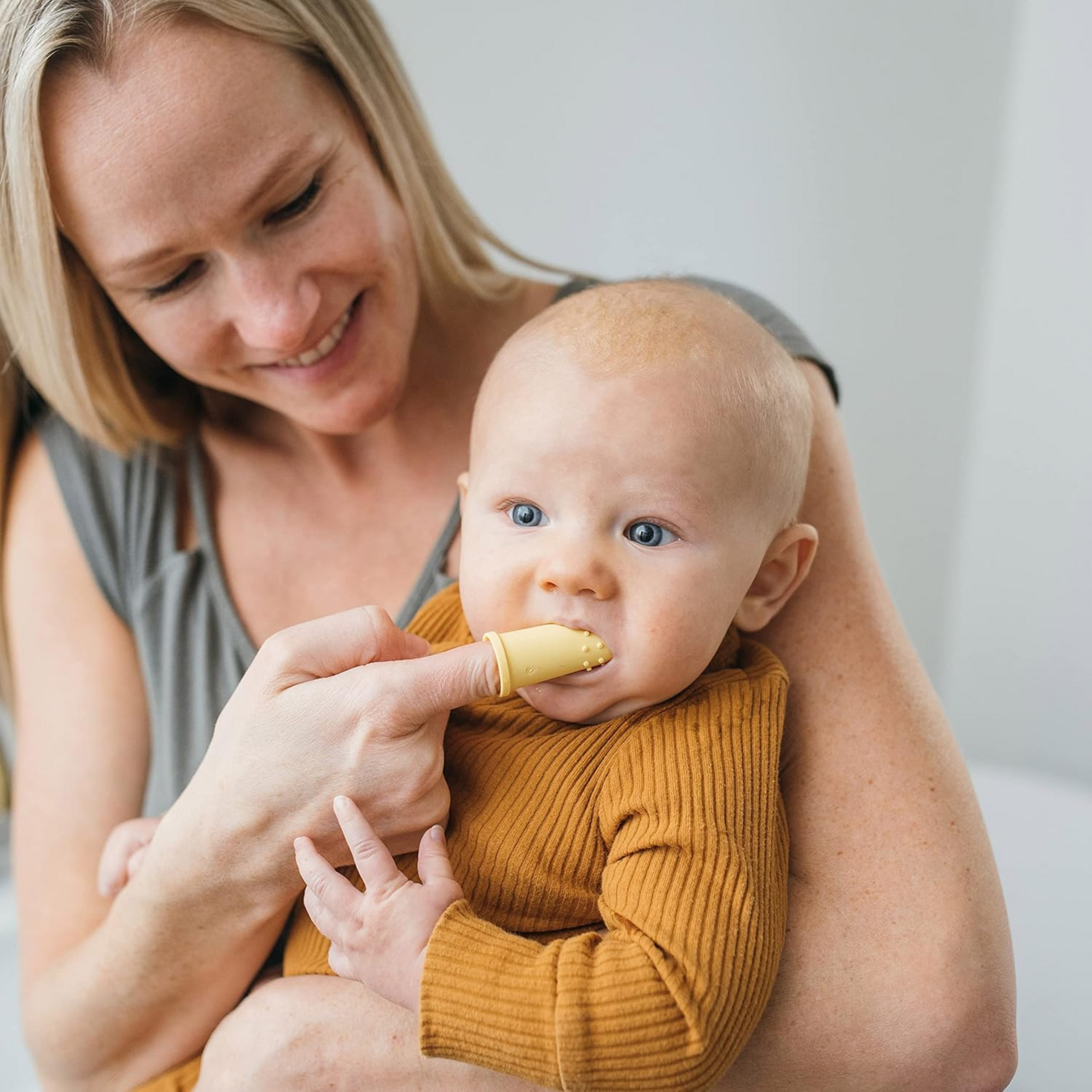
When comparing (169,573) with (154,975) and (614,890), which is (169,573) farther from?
(614,890)

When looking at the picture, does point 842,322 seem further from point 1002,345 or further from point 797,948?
point 797,948

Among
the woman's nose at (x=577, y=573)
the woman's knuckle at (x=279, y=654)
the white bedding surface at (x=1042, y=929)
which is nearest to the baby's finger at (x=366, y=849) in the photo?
the woman's knuckle at (x=279, y=654)

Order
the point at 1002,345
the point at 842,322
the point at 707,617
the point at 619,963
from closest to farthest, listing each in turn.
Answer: the point at 619,963, the point at 707,617, the point at 1002,345, the point at 842,322

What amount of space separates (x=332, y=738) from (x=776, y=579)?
18.6 inches

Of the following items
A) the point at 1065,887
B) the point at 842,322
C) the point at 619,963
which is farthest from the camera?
the point at 842,322

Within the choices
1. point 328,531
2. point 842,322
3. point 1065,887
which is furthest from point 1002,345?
point 328,531

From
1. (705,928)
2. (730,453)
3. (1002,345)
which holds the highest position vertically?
(730,453)

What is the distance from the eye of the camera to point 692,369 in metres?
1.02

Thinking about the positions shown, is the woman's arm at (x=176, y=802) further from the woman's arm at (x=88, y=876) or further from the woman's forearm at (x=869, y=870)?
the woman's forearm at (x=869, y=870)

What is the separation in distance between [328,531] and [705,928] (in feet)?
2.54

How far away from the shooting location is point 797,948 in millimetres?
1016

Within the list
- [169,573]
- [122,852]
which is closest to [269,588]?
[169,573]

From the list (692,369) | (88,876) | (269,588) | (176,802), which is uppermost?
(692,369)

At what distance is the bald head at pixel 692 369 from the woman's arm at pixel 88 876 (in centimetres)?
56
